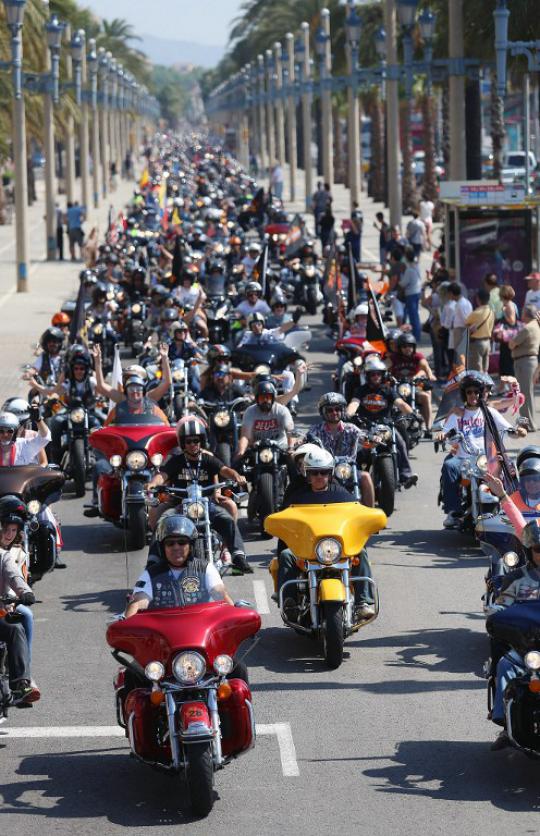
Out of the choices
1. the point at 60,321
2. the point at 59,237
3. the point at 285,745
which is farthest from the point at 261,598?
the point at 59,237

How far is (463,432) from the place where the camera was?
16281mm

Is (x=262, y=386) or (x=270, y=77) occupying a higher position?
(x=270, y=77)

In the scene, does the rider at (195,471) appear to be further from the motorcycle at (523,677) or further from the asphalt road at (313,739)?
the motorcycle at (523,677)

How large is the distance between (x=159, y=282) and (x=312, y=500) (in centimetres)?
2203

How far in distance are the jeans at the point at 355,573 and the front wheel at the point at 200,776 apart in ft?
11.9

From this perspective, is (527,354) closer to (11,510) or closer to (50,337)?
(50,337)

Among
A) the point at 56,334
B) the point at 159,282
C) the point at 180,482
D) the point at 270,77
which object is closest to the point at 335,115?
the point at 270,77

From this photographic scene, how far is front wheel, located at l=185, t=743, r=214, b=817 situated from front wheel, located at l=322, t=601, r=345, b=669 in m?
2.95

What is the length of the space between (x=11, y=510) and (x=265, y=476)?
13.8 ft

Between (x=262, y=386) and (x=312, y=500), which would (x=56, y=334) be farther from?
(x=312, y=500)

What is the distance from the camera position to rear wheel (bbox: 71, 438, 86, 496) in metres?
19.7

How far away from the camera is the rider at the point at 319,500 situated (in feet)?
42.5

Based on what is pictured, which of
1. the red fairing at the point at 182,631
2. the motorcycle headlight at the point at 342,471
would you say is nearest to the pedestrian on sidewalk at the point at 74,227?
the motorcycle headlight at the point at 342,471

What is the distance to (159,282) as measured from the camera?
1373 inches
